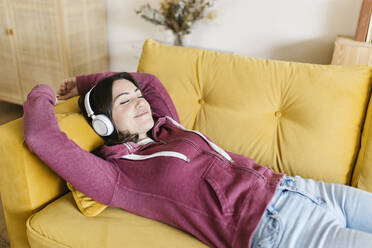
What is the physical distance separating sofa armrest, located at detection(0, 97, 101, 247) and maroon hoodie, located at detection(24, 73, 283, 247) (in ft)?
0.27

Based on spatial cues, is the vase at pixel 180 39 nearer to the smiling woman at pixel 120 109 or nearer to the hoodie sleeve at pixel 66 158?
the smiling woman at pixel 120 109

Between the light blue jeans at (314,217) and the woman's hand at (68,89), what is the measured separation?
36.9 inches

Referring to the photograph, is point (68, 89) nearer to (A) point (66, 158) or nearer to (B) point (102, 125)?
(B) point (102, 125)

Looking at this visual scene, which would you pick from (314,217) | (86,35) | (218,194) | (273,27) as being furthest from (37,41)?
(314,217)

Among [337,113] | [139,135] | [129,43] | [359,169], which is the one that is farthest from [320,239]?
[129,43]

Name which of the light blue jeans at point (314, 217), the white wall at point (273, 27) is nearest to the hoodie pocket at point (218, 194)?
the light blue jeans at point (314, 217)

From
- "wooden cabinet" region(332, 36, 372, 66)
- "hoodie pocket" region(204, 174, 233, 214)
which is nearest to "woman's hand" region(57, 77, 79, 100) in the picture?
"hoodie pocket" region(204, 174, 233, 214)

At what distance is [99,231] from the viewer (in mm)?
1075

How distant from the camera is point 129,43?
9.36 feet

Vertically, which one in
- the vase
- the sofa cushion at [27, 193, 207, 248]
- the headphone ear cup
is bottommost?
the sofa cushion at [27, 193, 207, 248]

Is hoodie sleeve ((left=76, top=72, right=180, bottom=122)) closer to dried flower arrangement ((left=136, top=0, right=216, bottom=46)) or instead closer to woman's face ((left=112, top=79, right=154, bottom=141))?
woman's face ((left=112, top=79, right=154, bottom=141))

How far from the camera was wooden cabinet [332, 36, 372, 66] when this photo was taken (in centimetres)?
181

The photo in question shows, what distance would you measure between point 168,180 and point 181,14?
1.60 metres

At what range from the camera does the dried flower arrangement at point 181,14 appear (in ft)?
7.77
